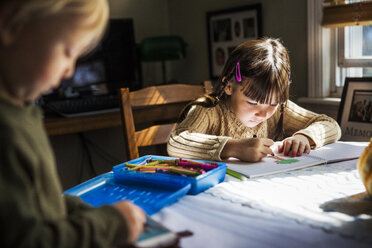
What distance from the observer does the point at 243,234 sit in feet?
1.91

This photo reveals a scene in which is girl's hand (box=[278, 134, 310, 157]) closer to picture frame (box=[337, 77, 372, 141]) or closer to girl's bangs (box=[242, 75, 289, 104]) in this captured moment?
girl's bangs (box=[242, 75, 289, 104])

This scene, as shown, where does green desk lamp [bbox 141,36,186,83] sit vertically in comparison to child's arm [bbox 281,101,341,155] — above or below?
above

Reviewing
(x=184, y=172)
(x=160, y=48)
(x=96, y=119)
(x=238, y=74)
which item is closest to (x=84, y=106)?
(x=96, y=119)

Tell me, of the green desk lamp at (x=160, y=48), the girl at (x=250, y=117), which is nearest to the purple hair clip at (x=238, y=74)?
the girl at (x=250, y=117)

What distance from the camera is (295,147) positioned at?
1059 millimetres

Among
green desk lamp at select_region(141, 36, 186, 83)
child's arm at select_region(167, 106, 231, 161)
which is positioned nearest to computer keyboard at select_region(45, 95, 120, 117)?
green desk lamp at select_region(141, 36, 186, 83)

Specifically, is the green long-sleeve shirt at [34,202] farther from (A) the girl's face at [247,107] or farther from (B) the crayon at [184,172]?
(A) the girl's face at [247,107]

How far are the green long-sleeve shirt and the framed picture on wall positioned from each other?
1.84m

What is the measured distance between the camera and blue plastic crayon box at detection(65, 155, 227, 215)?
2.42ft

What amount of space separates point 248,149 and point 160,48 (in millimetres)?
1610

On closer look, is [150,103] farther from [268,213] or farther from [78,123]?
[268,213]

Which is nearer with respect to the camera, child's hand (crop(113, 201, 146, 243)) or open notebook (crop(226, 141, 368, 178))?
child's hand (crop(113, 201, 146, 243))

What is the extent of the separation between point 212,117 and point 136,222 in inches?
32.7

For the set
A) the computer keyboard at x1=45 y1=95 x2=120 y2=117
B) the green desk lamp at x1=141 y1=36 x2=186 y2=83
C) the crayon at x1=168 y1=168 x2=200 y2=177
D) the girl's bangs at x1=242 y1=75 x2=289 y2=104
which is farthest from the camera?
the green desk lamp at x1=141 y1=36 x2=186 y2=83
